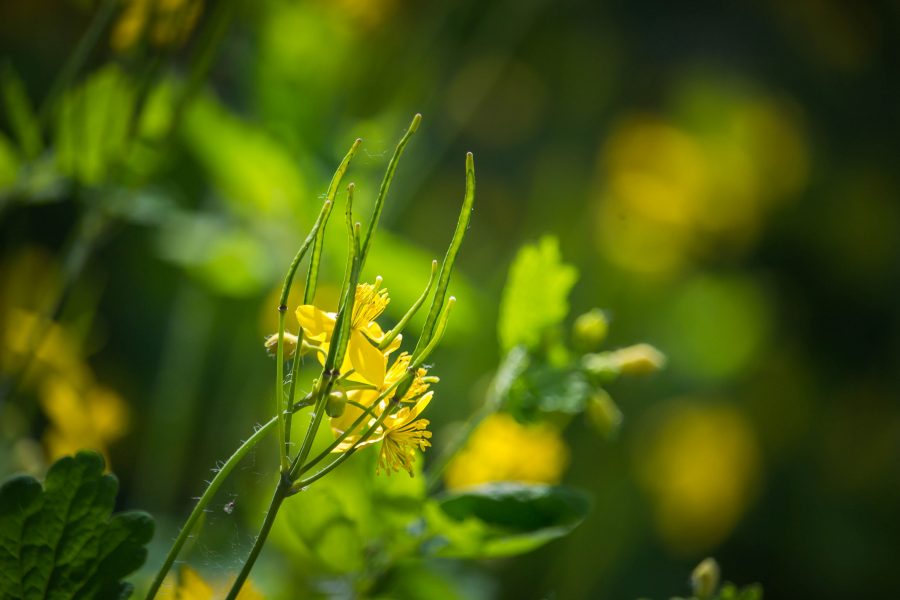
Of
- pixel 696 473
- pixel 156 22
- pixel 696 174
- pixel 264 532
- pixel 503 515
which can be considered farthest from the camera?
pixel 696 174

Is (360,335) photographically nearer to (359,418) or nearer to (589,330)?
(359,418)

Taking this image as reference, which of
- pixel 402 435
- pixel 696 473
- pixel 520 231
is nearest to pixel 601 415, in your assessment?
pixel 402 435

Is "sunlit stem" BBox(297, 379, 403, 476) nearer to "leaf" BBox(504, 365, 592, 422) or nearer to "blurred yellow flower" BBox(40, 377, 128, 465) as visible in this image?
"leaf" BBox(504, 365, 592, 422)

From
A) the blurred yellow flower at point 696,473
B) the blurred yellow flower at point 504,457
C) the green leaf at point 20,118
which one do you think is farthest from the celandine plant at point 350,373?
the blurred yellow flower at point 696,473

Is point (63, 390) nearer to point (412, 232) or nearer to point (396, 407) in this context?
point (396, 407)

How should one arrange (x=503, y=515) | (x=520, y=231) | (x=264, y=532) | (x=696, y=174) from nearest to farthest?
(x=264, y=532), (x=503, y=515), (x=520, y=231), (x=696, y=174)

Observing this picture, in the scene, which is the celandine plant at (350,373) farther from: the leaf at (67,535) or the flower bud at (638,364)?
the flower bud at (638,364)
